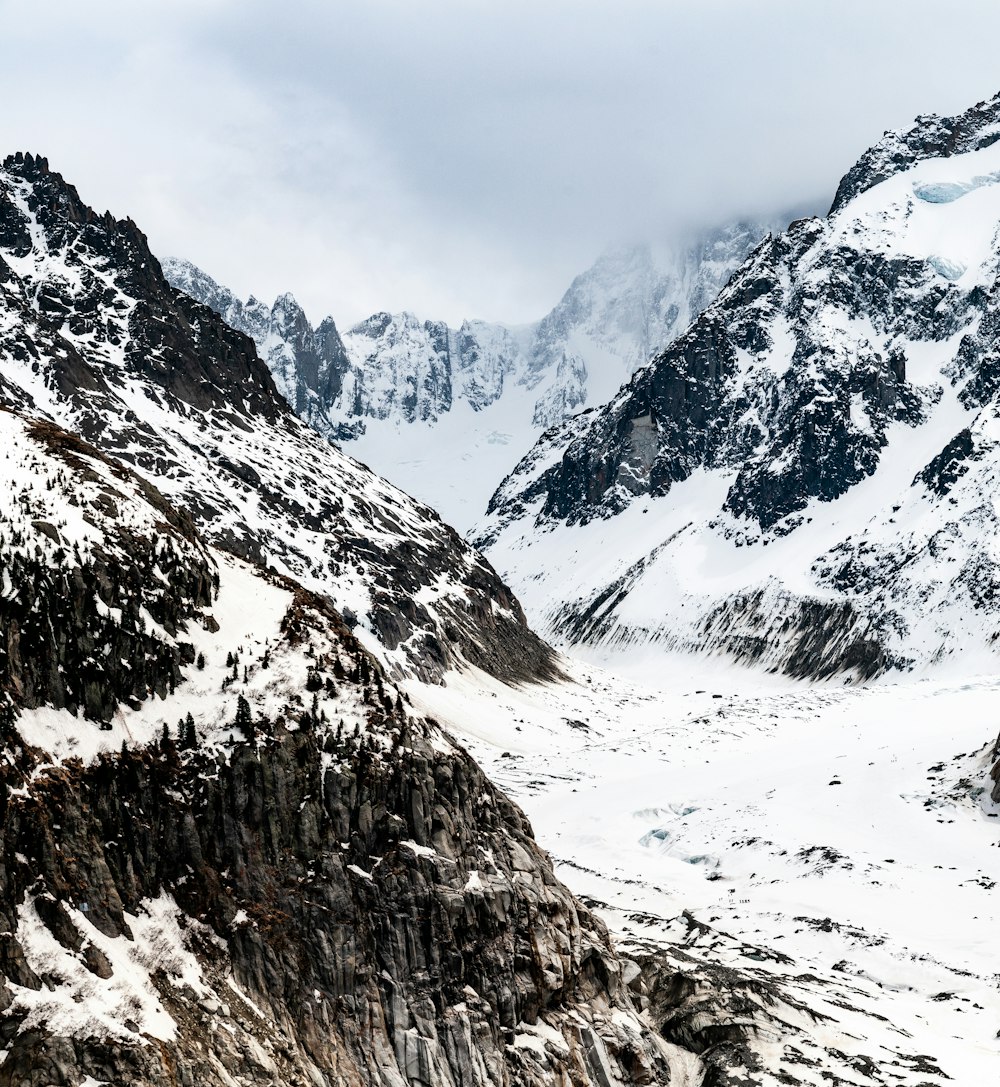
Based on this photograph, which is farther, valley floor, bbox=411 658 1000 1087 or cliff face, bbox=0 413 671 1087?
valley floor, bbox=411 658 1000 1087

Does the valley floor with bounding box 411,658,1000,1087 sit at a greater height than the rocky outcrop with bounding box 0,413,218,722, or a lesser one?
lesser

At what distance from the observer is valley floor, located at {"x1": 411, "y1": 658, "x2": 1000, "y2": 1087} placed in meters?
53.3

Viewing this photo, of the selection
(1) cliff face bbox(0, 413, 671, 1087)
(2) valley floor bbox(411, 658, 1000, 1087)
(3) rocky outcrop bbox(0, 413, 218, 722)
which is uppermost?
(3) rocky outcrop bbox(0, 413, 218, 722)

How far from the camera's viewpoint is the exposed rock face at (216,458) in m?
157

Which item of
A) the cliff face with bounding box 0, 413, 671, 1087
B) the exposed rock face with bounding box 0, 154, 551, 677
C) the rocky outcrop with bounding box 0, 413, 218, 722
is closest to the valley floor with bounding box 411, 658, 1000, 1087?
the cliff face with bounding box 0, 413, 671, 1087

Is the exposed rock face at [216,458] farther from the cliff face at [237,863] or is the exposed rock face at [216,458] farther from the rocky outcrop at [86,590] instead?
the cliff face at [237,863]

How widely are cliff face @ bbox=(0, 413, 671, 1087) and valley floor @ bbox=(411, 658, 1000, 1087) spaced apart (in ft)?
34.9

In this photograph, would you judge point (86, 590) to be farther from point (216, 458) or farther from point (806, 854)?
point (216, 458)

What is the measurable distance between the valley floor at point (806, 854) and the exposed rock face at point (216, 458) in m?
18.5

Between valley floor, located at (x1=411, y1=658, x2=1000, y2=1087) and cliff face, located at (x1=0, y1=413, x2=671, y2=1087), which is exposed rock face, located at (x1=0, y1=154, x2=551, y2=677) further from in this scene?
cliff face, located at (x1=0, y1=413, x2=671, y2=1087)

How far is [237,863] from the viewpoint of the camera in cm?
4022

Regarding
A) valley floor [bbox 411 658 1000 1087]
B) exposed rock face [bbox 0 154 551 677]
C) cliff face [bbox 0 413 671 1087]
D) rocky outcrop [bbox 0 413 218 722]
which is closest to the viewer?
cliff face [bbox 0 413 671 1087]

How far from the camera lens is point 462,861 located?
43.8 m

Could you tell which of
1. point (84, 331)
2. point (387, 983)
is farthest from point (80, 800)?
point (84, 331)
